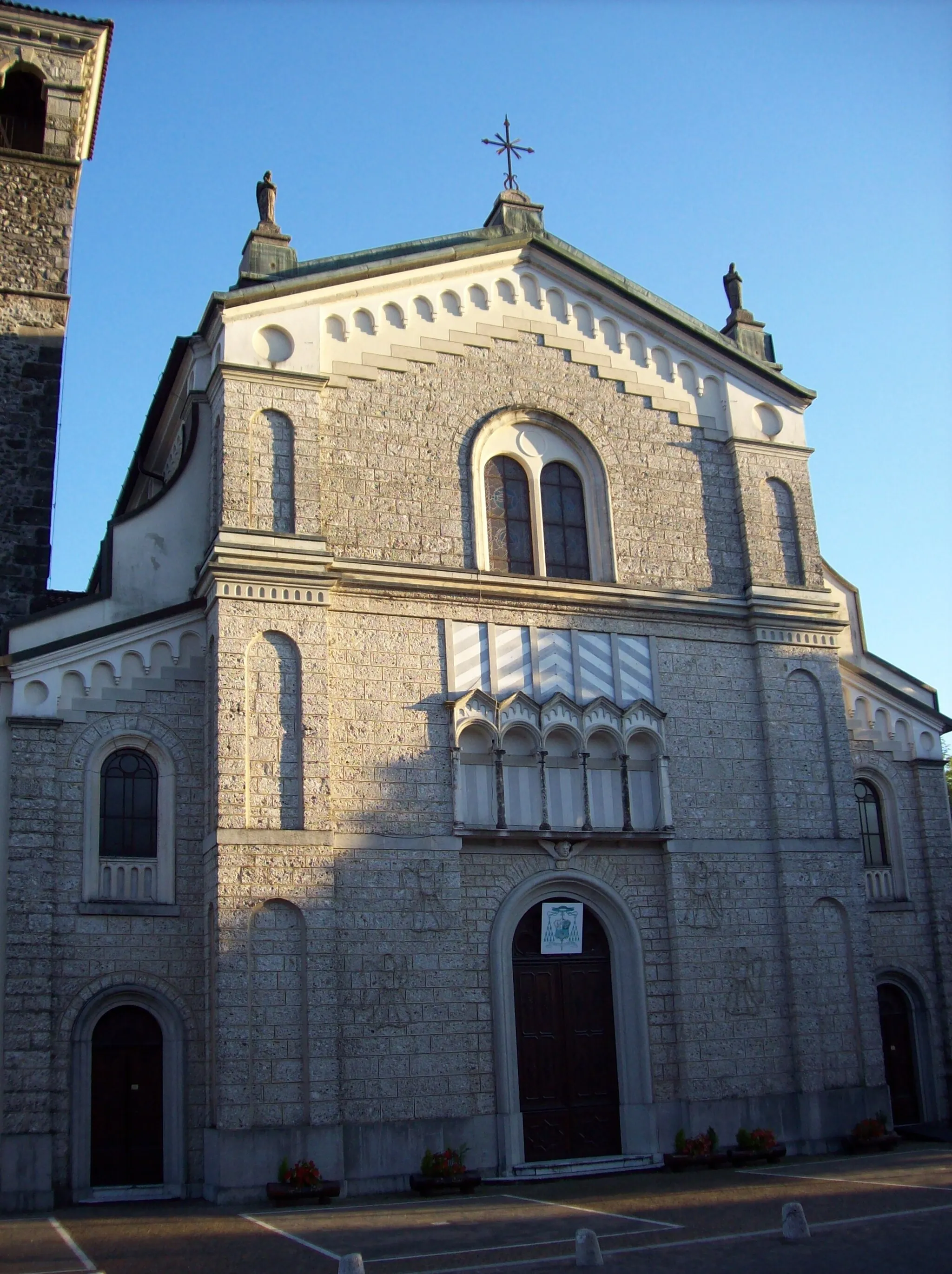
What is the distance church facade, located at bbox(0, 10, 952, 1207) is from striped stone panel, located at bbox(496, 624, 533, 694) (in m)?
0.06

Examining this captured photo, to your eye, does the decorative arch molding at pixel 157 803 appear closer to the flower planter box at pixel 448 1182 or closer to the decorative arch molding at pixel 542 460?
the flower planter box at pixel 448 1182

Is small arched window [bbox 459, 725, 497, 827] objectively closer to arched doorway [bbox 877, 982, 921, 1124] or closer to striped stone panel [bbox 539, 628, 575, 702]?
striped stone panel [bbox 539, 628, 575, 702]

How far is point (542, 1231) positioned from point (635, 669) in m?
9.38

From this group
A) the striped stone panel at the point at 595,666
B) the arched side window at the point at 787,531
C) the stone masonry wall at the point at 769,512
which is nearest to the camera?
the striped stone panel at the point at 595,666

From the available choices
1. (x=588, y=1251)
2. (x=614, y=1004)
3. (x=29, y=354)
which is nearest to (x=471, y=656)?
(x=614, y=1004)

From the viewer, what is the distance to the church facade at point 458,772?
16906 millimetres

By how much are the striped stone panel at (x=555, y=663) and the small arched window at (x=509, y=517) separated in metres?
1.13

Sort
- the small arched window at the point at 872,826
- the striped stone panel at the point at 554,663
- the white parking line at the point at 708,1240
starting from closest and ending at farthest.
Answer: the white parking line at the point at 708,1240
the striped stone panel at the point at 554,663
the small arched window at the point at 872,826

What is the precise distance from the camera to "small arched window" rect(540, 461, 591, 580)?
20953mm

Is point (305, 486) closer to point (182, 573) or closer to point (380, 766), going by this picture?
point (182, 573)

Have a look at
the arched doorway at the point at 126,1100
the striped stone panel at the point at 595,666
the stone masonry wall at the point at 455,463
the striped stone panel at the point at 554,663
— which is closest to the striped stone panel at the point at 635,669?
the striped stone panel at the point at 554,663

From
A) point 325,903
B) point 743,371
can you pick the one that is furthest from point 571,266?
point 325,903

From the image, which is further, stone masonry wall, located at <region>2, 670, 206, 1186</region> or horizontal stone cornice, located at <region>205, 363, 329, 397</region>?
horizontal stone cornice, located at <region>205, 363, 329, 397</region>

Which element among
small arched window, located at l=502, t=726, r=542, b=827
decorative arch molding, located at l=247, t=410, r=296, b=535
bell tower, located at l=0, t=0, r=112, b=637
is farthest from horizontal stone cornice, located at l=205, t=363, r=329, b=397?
small arched window, located at l=502, t=726, r=542, b=827
